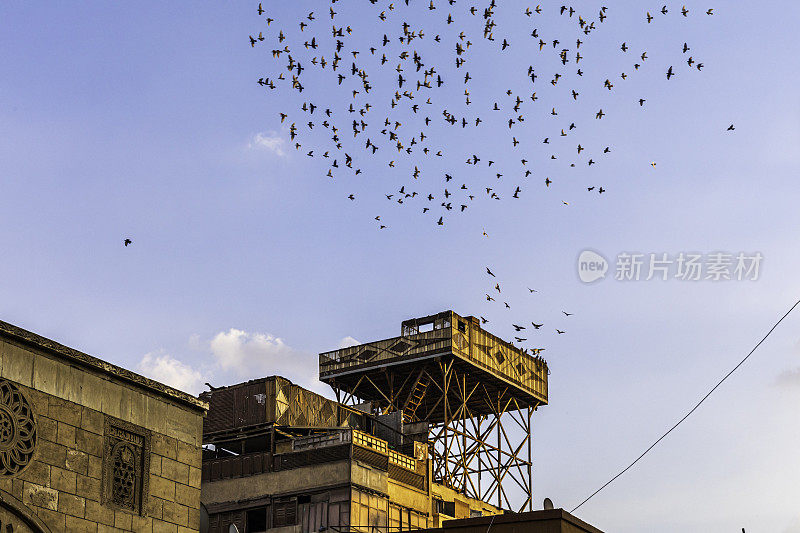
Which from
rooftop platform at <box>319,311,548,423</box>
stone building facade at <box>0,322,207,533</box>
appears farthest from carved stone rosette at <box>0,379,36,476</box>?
rooftop platform at <box>319,311,548,423</box>

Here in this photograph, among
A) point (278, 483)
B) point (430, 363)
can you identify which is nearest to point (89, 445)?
point (278, 483)

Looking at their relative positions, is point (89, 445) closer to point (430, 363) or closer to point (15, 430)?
point (15, 430)

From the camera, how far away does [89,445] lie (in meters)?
24.3

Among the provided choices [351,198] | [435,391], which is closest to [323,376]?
[435,391]

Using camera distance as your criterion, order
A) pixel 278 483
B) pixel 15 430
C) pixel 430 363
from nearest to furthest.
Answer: pixel 15 430
pixel 278 483
pixel 430 363

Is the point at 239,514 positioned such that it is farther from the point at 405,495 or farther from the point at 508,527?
the point at 508,527

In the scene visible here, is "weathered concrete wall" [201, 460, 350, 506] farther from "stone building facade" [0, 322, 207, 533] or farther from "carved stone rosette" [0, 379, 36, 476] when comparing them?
"carved stone rosette" [0, 379, 36, 476]

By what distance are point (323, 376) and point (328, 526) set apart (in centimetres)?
1801

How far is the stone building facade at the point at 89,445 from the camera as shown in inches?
888

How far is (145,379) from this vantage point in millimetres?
26125

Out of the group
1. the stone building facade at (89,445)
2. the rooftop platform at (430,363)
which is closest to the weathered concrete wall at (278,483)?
the rooftop platform at (430,363)

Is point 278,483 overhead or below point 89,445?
overhead

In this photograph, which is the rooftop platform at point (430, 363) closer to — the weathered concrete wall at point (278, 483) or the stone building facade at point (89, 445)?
the weathered concrete wall at point (278, 483)

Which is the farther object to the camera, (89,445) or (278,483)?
(278,483)
